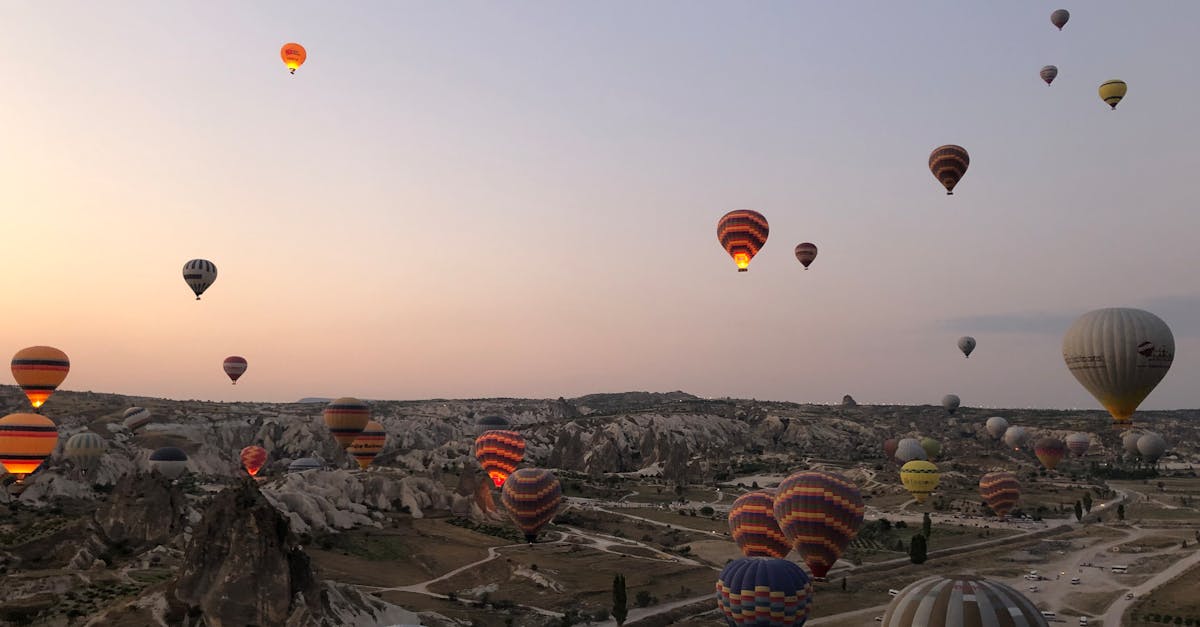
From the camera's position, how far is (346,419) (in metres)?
91.2

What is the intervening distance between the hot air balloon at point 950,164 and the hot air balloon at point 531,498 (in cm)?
4990

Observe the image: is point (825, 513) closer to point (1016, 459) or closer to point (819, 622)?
point (819, 622)

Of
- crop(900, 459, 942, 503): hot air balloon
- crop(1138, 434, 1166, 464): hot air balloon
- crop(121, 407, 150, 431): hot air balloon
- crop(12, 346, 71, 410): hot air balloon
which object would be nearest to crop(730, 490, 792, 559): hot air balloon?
crop(900, 459, 942, 503): hot air balloon

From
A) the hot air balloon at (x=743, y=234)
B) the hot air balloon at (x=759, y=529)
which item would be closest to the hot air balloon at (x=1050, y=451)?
the hot air balloon at (x=743, y=234)

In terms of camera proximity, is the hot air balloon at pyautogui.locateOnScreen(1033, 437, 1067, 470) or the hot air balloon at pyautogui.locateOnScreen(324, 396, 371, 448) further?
the hot air balloon at pyautogui.locateOnScreen(1033, 437, 1067, 470)

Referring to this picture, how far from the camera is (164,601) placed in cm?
4006

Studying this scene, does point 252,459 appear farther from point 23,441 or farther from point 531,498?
point 531,498

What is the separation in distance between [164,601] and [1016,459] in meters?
167

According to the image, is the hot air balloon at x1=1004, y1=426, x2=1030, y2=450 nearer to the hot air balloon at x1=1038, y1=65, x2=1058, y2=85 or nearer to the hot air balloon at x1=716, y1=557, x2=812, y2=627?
the hot air balloon at x1=1038, y1=65, x2=1058, y2=85

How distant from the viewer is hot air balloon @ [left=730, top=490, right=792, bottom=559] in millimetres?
62062

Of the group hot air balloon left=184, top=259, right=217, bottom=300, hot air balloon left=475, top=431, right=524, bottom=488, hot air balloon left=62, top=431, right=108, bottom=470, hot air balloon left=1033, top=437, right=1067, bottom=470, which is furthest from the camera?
hot air balloon left=1033, top=437, right=1067, bottom=470

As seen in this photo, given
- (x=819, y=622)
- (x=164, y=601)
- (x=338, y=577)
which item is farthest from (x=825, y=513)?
(x=164, y=601)

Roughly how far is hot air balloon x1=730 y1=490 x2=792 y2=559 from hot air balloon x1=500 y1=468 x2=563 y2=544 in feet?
61.9

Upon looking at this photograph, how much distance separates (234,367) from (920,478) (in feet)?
340
